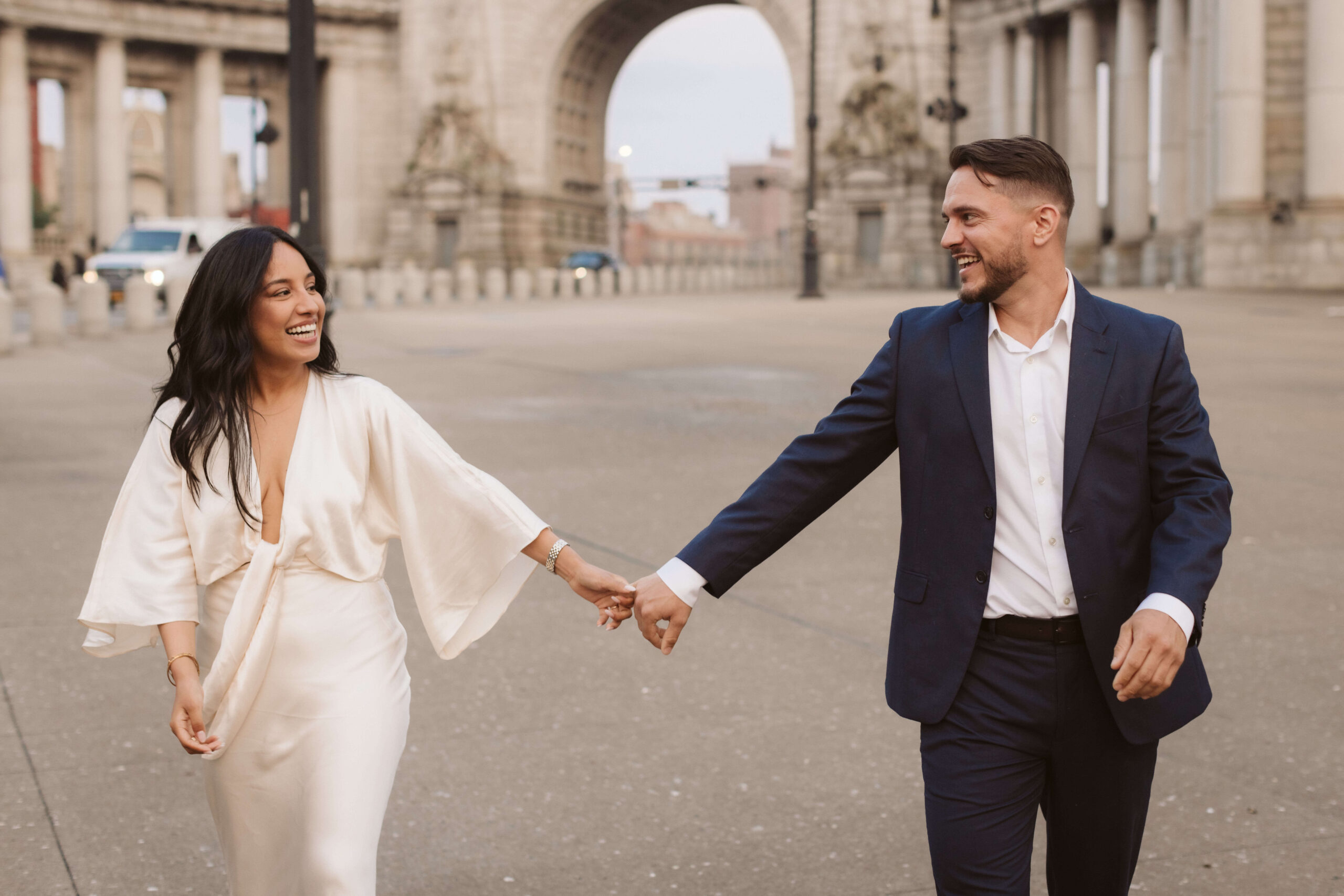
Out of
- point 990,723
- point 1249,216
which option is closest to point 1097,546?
point 990,723

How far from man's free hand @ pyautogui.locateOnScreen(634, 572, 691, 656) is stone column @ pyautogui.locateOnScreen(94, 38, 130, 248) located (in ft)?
175

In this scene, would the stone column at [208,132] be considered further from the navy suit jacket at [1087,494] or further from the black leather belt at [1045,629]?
the black leather belt at [1045,629]

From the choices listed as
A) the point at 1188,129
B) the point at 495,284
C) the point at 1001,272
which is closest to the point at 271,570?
the point at 1001,272

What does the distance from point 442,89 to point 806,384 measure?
145 feet

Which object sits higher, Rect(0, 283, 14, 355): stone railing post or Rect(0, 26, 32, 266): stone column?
Rect(0, 26, 32, 266): stone column

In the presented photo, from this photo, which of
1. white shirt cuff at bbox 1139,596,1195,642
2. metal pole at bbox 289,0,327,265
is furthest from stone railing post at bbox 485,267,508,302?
white shirt cuff at bbox 1139,596,1195,642

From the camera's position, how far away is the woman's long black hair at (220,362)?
10.2 feet

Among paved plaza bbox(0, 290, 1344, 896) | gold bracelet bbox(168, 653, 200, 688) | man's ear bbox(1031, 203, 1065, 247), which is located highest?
man's ear bbox(1031, 203, 1065, 247)

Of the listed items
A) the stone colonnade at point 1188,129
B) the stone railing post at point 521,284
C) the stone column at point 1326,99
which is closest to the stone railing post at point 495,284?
the stone railing post at point 521,284

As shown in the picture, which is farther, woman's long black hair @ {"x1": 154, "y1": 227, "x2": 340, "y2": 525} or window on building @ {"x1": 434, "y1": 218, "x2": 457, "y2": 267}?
window on building @ {"x1": 434, "y1": 218, "x2": 457, "y2": 267}

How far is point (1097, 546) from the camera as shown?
2926 mm

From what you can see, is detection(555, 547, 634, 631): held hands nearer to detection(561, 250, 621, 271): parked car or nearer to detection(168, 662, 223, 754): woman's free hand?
detection(168, 662, 223, 754): woman's free hand

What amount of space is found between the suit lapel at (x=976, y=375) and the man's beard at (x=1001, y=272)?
0.07 metres

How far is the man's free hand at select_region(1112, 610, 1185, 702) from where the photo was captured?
8.98 ft
